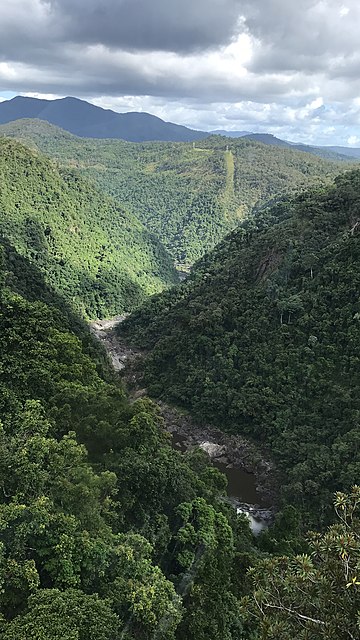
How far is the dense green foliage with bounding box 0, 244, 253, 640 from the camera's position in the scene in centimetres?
1351

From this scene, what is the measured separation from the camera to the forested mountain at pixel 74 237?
89.6 m

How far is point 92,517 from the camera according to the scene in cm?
1750

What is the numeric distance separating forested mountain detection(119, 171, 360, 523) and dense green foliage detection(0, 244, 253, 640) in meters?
12.0

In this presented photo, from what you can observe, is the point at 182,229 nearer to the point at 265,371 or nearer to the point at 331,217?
the point at 331,217

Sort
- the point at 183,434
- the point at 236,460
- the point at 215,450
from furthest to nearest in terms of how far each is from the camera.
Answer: the point at 183,434 < the point at 215,450 < the point at 236,460

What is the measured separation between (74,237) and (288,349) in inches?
2652

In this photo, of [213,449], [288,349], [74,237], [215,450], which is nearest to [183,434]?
[213,449]

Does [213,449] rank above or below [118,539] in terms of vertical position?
below

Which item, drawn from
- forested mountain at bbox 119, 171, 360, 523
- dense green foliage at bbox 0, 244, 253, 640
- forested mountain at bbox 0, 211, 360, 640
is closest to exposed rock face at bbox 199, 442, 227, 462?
forested mountain at bbox 119, 171, 360, 523

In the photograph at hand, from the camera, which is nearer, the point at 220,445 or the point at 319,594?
the point at 319,594

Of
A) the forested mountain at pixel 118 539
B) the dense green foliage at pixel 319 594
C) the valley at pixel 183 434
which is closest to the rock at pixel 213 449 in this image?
the valley at pixel 183 434

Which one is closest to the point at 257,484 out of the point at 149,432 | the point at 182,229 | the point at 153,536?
the point at 149,432

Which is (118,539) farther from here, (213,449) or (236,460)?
(213,449)

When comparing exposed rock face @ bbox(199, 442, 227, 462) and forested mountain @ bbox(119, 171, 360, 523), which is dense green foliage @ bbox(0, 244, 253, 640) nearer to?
exposed rock face @ bbox(199, 442, 227, 462)
